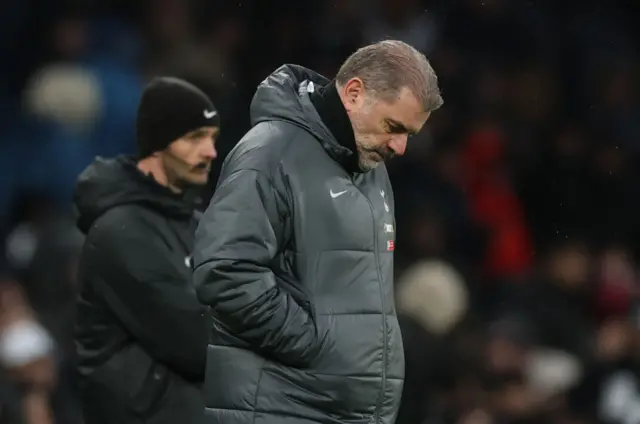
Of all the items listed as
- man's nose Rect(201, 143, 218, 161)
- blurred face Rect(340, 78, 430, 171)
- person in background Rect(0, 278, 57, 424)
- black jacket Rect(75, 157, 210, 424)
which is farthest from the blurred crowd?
blurred face Rect(340, 78, 430, 171)

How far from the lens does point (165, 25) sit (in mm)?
9102

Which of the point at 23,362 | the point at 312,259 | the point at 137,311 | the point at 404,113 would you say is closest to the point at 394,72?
the point at 404,113

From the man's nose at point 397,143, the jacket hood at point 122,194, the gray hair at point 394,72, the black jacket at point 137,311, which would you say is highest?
the gray hair at point 394,72

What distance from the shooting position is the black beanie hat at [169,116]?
15.7ft

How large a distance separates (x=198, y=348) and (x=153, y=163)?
0.72 m

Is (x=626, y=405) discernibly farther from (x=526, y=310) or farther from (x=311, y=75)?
(x=311, y=75)

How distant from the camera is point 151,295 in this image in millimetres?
4527

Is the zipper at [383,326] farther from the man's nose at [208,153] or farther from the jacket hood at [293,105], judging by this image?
the man's nose at [208,153]

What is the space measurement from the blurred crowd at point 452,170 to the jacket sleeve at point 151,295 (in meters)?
2.08

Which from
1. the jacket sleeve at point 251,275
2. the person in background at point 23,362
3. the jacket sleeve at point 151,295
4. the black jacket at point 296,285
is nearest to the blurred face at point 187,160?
Result: the jacket sleeve at point 151,295

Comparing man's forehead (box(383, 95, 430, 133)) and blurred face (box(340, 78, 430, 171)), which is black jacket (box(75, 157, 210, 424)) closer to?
blurred face (box(340, 78, 430, 171))

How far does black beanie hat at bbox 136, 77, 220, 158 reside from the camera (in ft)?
15.7

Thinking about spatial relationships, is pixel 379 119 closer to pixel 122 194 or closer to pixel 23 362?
pixel 122 194

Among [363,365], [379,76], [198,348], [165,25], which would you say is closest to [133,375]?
[198,348]
